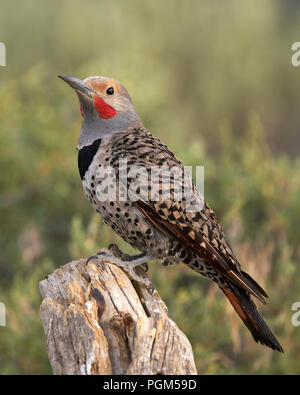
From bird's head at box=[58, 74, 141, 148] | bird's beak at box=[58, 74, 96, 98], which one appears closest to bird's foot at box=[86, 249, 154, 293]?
bird's head at box=[58, 74, 141, 148]

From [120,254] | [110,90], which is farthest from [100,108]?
[120,254]

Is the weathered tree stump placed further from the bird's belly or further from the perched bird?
the bird's belly

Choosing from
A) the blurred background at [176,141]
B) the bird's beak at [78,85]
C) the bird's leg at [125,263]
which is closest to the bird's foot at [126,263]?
the bird's leg at [125,263]

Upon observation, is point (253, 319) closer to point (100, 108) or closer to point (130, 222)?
point (130, 222)

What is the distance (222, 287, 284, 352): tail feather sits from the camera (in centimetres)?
361

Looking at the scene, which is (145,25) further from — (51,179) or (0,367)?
(0,367)

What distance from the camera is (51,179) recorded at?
7.82 metres

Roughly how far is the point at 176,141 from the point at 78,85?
526cm

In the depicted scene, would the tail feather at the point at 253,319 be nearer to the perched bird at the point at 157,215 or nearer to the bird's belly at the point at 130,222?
the perched bird at the point at 157,215

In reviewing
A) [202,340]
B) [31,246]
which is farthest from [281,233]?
[31,246]

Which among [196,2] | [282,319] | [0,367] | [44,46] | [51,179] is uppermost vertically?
[196,2]

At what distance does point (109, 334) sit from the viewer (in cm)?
286

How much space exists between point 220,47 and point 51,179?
254 inches

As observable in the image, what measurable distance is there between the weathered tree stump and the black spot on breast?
82 cm
